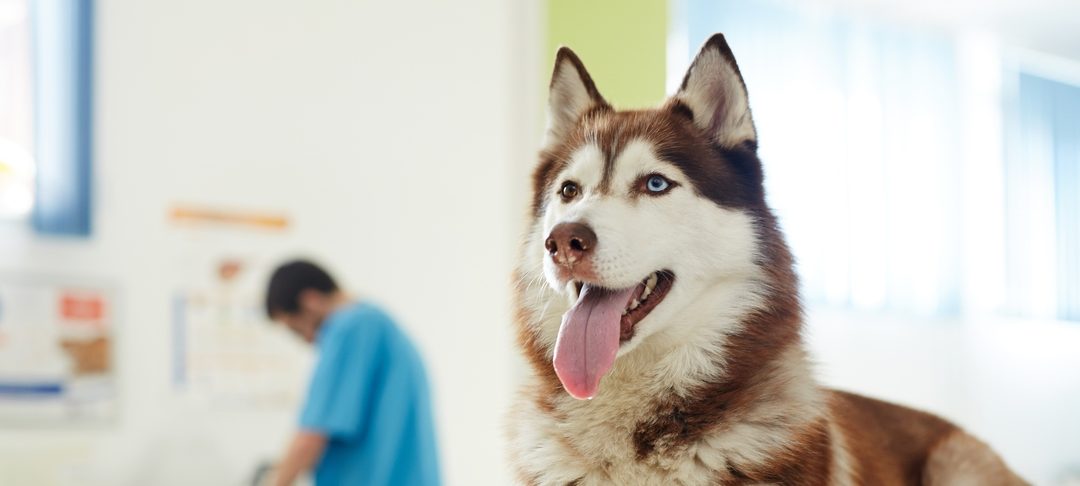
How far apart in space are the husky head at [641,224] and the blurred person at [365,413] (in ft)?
6.43

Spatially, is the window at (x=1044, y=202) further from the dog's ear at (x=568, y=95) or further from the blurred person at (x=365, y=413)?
the blurred person at (x=365, y=413)

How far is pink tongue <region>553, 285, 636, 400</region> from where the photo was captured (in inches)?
25.0

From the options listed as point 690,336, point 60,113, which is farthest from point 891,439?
point 60,113

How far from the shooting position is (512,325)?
85cm

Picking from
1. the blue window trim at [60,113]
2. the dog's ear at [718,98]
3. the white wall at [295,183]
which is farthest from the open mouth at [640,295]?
the blue window trim at [60,113]

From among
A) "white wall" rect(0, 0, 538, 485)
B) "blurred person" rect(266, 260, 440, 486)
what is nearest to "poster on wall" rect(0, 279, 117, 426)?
"white wall" rect(0, 0, 538, 485)

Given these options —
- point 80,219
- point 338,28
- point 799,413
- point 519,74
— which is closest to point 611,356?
point 799,413

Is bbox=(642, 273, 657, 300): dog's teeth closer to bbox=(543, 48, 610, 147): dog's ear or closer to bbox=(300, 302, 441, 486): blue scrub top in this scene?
bbox=(543, 48, 610, 147): dog's ear

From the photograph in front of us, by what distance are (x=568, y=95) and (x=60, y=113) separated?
2.89m

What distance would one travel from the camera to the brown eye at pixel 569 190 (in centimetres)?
81

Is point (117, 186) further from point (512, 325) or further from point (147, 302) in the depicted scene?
point (512, 325)

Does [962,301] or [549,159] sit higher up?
[549,159]

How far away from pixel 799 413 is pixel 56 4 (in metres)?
3.13

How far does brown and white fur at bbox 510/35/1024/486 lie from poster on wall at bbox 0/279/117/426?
2.80m
